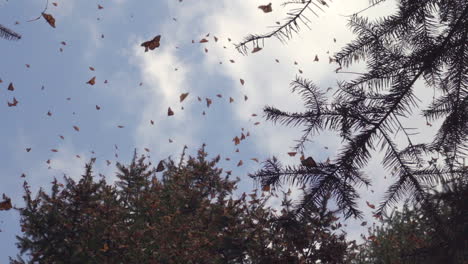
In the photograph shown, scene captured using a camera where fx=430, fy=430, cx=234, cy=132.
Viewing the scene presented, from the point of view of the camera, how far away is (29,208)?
14.2 meters

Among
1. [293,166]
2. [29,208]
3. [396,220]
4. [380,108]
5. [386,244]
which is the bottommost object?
[293,166]

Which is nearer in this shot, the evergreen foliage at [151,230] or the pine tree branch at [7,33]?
the pine tree branch at [7,33]

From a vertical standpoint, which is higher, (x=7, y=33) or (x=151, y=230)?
(x=151, y=230)

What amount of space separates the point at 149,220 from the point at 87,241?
2.90m

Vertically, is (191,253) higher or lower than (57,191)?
lower

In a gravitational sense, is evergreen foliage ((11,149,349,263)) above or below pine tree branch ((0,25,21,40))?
above

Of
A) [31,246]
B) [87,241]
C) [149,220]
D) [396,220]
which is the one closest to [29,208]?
[31,246]

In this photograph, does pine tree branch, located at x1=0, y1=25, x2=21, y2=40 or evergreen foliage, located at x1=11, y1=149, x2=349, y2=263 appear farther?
evergreen foliage, located at x1=11, y1=149, x2=349, y2=263

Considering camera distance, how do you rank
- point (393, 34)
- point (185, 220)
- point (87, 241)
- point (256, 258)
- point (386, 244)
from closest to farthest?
point (393, 34) → point (256, 258) → point (87, 241) → point (185, 220) → point (386, 244)

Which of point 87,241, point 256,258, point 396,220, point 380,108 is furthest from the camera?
point 396,220

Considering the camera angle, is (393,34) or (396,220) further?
(396,220)

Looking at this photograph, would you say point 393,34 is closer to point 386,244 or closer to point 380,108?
point 380,108

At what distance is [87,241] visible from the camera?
535 inches

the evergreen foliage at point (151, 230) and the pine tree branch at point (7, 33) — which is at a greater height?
the evergreen foliage at point (151, 230)
